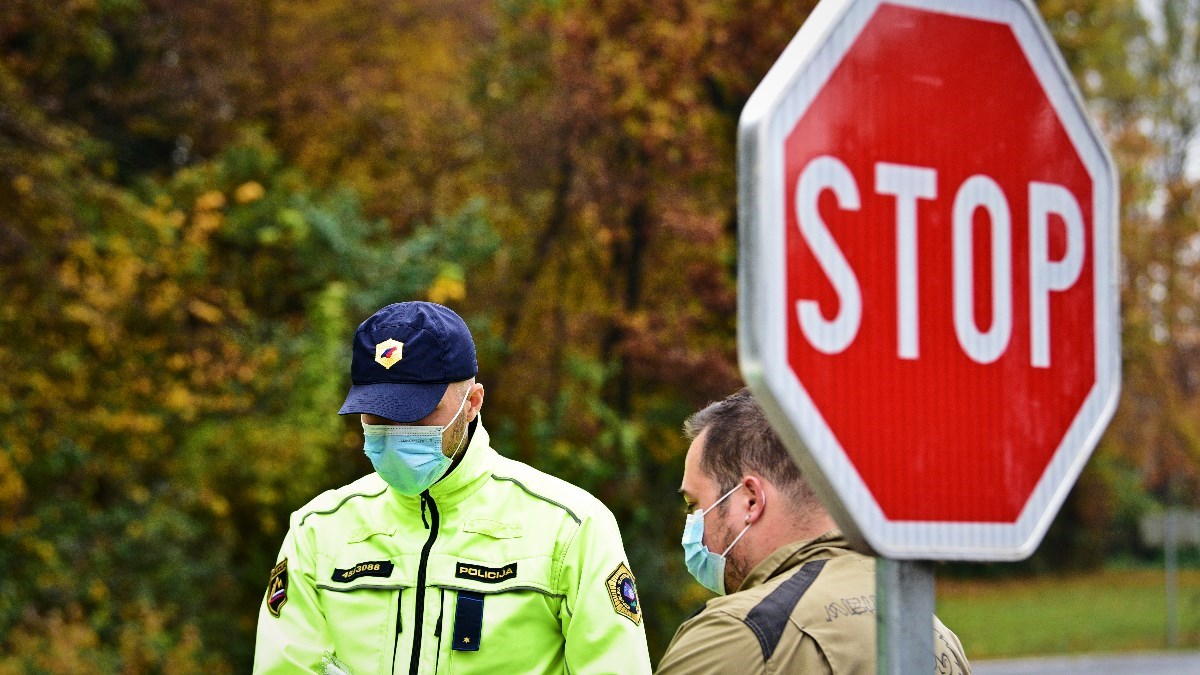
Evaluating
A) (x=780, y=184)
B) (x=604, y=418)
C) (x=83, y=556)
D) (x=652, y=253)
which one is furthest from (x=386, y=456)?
(x=652, y=253)

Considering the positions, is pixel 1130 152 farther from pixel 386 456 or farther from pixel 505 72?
pixel 386 456

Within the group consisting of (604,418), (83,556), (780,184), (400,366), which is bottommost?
(83,556)

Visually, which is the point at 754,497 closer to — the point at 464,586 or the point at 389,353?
the point at 464,586

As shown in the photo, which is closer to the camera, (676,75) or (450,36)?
(676,75)

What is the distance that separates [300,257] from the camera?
13.2 metres

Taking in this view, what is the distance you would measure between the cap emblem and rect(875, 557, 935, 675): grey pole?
1921 millimetres

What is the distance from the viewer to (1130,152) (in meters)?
22.9

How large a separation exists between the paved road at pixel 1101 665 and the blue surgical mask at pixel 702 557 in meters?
17.1

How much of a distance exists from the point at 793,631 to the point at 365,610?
1.01m

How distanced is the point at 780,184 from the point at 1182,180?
79.0ft

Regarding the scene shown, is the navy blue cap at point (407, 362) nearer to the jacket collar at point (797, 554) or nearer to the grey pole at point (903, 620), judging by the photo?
the jacket collar at point (797, 554)

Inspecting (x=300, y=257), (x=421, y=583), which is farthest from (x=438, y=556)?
(x=300, y=257)

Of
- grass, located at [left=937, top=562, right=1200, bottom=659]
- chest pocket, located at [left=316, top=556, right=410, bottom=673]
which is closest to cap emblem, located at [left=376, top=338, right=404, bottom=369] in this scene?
chest pocket, located at [left=316, top=556, right=410, bottom=673]

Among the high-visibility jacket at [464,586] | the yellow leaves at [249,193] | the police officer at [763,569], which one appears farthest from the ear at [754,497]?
the yellow leaves at [249,193]
